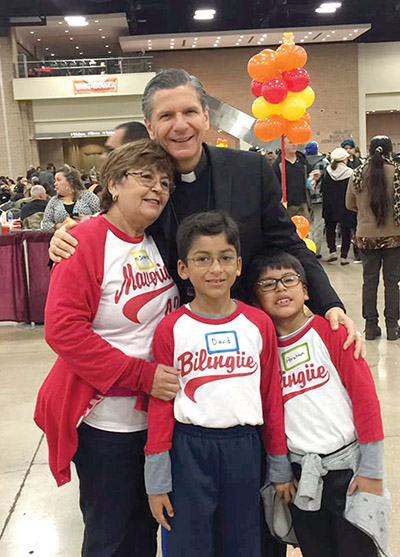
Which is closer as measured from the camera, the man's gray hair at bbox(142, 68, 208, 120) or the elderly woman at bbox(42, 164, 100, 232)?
the man's gray hair at bbox(142, 68, 208, 120)

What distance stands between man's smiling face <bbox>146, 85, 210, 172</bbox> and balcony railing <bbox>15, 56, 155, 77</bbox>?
20436mm

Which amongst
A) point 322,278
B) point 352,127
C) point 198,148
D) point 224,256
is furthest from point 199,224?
point 352,127

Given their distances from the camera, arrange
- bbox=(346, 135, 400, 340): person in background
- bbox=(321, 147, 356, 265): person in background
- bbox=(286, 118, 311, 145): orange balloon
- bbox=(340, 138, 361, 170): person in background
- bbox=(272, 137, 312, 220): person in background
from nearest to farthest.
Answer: bbox=(346, 135, 400, 340): person in background
bbox=(286, 118, 311, 145): orange balloon
bbox=(272, 137, 312, 220): person in background
bbox=(321, 147, 356, 265): person in background
bbox=(340, 138, 361, 170): person in background

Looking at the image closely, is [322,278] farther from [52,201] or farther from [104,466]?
[52,201]

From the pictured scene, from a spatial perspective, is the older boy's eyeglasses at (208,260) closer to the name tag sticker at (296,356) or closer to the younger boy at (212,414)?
the younger boy at (212,414)

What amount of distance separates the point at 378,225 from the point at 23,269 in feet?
11.8

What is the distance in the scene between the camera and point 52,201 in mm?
6184

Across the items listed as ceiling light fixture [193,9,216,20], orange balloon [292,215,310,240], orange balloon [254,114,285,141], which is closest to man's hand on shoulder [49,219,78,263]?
orange balloon [292,215,310,240]

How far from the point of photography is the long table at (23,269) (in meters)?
5.98

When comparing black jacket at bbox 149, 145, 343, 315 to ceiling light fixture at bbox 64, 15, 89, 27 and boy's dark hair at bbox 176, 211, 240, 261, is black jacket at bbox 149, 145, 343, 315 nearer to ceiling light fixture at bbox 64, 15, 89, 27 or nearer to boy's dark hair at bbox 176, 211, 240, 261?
boy's dark hair at bbox 176, 211, 240, 261

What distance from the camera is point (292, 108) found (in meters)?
6.09

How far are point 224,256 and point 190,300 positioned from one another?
0.22 metres

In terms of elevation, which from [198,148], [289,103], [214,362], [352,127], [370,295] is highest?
[352,127]

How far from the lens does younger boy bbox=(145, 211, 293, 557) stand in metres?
1.50
